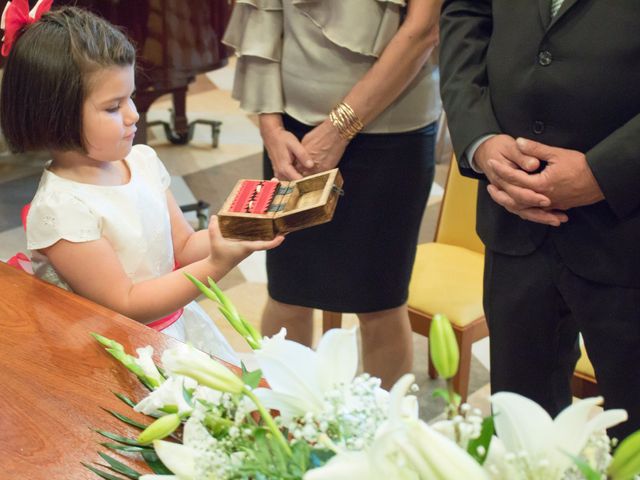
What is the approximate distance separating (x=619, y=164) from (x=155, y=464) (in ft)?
3.04

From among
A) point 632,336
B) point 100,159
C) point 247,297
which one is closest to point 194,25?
point 247,297

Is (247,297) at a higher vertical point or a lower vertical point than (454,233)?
lower

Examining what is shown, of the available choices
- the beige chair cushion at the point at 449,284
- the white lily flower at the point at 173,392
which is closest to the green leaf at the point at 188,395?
the white lily flower at the point at 173,392

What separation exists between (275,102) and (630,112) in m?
0.88

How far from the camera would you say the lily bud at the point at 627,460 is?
2.11ft

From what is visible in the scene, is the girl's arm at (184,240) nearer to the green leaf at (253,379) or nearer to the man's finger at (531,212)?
the man's finger at (531,212)

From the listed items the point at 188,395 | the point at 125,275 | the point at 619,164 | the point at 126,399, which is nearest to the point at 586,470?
the point at 188,395

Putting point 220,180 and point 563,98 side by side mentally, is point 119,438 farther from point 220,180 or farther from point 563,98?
point 220,180

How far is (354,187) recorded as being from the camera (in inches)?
87.4

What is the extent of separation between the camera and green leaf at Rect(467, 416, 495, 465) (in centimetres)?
72

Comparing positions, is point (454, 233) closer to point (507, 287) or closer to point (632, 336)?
point (507, 287)

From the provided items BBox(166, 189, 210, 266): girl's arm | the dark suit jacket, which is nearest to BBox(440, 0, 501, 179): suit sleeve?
the dark suit jacket

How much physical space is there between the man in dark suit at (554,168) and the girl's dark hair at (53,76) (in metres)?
0.68

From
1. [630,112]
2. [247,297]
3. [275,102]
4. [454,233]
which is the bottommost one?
[247,297]
